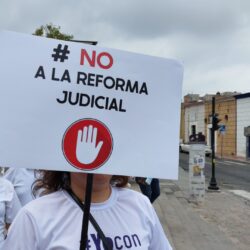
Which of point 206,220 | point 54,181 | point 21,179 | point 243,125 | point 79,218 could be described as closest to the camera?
point 79,218

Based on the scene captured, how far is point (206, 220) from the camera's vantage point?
438 inches

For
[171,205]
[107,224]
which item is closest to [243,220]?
[171,205]

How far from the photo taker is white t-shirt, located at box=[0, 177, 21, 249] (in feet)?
11.0

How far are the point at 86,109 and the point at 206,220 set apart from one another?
382 inches

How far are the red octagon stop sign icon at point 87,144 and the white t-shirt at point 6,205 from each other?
5.44 feet

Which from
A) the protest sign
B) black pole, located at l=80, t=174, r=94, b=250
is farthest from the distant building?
black pole, located at l=80, t=174, r=94, b=250

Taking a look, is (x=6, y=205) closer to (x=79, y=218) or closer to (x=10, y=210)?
(x=10, y=210)

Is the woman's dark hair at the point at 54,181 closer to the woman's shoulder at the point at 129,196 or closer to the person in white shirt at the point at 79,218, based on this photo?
the person in white shirt at the point at 79,218

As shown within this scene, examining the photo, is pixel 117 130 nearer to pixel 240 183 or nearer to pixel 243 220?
pixel 243 220

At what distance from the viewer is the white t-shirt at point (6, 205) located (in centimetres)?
334

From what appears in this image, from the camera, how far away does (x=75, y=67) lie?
1.88 metres

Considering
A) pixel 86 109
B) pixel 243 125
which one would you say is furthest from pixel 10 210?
pixel 243 125

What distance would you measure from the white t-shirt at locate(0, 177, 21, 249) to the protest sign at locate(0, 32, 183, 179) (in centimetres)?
165

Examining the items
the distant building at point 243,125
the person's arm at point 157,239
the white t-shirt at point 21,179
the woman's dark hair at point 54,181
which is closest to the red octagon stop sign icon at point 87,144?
the woman's dark hair at point 54,181
